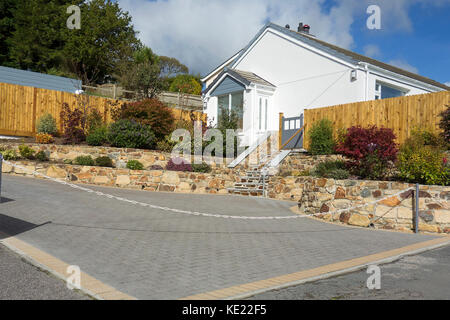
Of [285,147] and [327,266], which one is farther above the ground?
[285,147]

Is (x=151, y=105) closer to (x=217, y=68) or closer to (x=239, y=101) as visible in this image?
(x=239, y=101)

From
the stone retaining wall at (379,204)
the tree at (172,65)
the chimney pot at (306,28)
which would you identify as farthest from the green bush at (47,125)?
the tree at (172,65)

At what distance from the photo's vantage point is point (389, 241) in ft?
26.2

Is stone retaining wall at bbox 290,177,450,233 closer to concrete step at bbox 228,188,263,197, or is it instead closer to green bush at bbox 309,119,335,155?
concrete step at bbox 228,188,263,197

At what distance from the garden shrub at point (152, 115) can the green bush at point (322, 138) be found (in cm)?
664

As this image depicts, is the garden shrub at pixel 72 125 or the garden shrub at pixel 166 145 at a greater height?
the garden shrub at pixel 72 125

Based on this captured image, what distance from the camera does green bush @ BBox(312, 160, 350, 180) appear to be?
36.3 ft

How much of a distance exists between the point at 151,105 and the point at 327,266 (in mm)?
13371

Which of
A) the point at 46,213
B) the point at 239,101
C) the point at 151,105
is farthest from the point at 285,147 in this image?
the point at 46,213

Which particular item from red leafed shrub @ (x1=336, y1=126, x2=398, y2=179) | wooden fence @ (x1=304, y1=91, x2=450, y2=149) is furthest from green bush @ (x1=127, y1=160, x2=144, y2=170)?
wooden fence @ (x1=304, y1=91, x2=450, y2=149)

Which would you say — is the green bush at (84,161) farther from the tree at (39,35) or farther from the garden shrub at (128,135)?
the tree at (39,35)

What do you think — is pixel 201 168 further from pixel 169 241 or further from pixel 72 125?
pixel 169 241

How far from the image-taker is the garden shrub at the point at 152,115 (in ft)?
56.6
